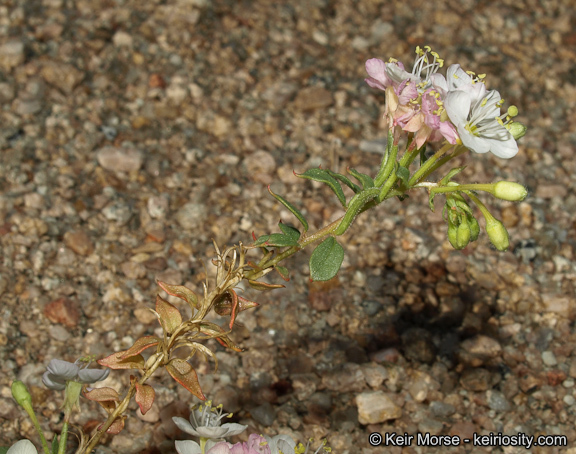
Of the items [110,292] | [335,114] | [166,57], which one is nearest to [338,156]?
[335,114]

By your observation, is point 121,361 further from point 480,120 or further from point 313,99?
point 313,99

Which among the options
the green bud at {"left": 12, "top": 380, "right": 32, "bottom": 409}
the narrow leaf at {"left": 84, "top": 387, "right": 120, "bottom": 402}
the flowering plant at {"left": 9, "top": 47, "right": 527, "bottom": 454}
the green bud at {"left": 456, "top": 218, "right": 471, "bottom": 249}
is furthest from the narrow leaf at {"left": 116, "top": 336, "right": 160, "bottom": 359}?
the green bud at {"left": 456, "top": 218, "right": 471, "bottom": 249}

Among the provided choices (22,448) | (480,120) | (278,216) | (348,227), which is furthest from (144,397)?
(278,216)

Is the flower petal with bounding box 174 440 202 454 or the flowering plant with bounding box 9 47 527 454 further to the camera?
the flower petal with bounding box 174 440 202 454

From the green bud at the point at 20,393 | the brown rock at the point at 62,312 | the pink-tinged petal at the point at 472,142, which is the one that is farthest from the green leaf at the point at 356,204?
the brown rock at the point at 62,312

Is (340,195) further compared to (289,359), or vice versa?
(289,359)

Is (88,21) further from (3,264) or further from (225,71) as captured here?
(3,264)

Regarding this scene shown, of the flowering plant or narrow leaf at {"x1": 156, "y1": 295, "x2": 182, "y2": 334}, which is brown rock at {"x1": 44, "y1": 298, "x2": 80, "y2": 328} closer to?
the flowering plant
